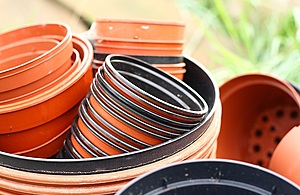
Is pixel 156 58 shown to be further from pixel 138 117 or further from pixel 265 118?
pixel 265 118

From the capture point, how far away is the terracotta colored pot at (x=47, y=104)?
784 millimetres

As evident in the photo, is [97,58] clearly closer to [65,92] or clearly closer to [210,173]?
[65,92]

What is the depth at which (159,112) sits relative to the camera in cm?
72

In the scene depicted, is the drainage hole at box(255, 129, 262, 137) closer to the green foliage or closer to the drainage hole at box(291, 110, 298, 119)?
the drainage hole at box(291, 110, 298, 119)

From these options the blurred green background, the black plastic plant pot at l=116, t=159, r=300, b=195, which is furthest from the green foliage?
the black plastic plant pot at l=116, t=159, r=300, b=195

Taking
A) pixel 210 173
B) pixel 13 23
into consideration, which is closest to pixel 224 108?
pixel 210 173

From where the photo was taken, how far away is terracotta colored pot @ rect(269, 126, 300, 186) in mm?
862

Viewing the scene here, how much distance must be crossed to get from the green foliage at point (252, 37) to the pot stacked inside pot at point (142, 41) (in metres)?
0.87

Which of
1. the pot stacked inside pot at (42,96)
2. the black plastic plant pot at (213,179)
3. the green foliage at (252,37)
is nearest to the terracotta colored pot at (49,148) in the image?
the pot stacked inside pot at (42,96)

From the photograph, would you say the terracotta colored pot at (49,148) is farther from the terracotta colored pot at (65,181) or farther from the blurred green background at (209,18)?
the blurred green background at (209,18)

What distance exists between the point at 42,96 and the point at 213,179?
358mm

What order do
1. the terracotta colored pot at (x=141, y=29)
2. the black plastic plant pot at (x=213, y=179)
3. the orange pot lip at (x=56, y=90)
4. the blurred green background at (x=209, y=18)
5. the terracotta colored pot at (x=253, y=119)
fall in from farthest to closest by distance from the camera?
the blurred green background at (x=209, y=18) → the terracotta colored pot at (x=253, y=119) → the terracotta colored pot at (x=141, y=29) → the orange pot lip at (x=56, y=90) → the black plastic plant pot at (x=213, y=179)

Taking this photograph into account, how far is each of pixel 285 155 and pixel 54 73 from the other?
0.49 m

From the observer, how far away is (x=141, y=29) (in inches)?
36.4
